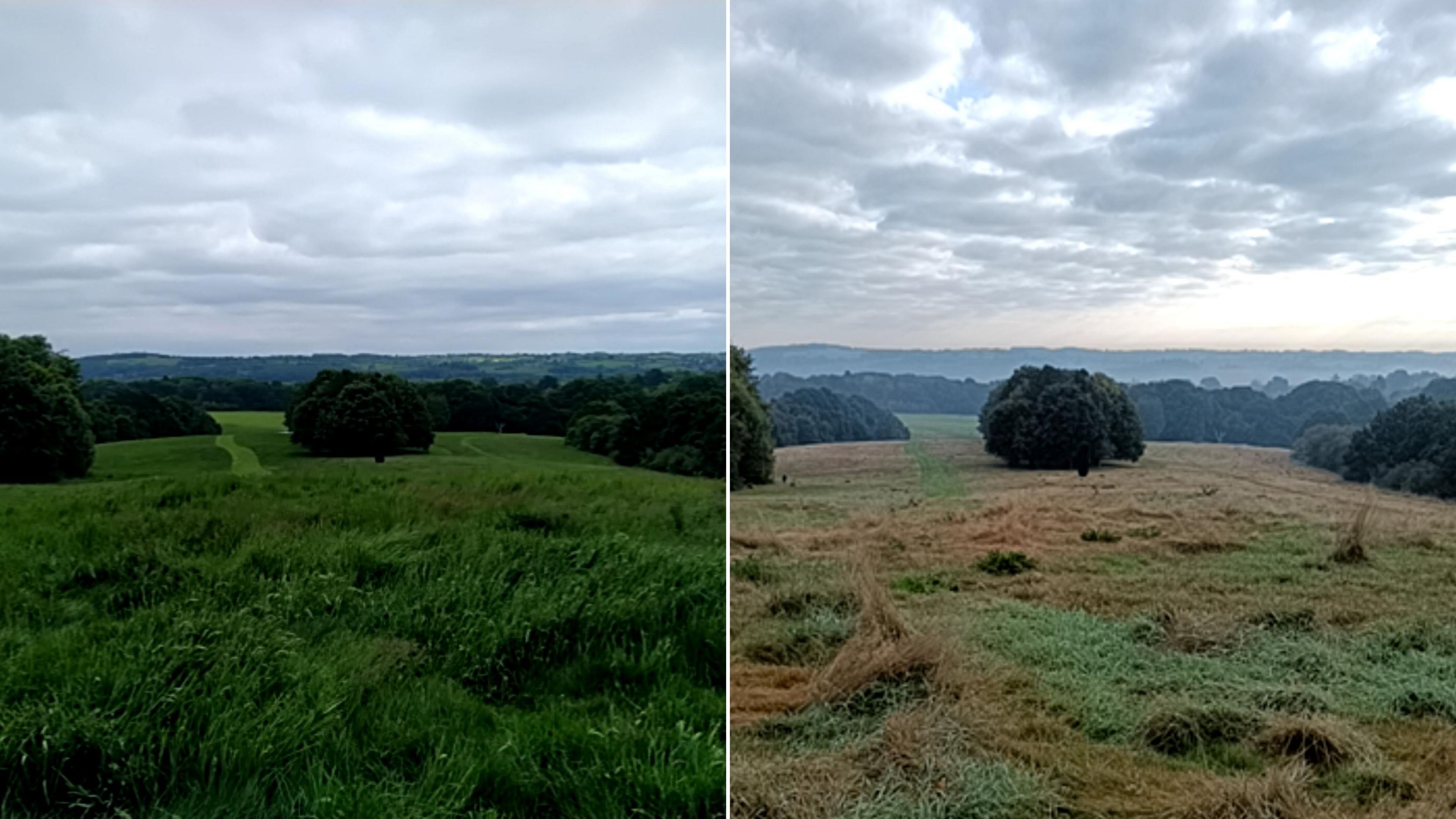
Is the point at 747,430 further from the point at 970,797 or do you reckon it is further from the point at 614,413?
the point at 970,797

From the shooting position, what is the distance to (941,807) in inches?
72.9

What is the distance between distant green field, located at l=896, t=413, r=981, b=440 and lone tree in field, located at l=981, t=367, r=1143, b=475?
0.11 feet

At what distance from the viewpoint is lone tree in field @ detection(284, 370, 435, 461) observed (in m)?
2.29

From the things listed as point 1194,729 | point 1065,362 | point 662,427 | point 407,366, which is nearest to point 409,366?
point 407,366

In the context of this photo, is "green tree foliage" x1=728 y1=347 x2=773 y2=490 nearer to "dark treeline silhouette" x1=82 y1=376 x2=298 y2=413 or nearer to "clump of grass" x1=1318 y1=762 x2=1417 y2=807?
"dark treeline silhouette" x1=82 y1=376 x2=298 y2=413

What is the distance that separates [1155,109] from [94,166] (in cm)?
289

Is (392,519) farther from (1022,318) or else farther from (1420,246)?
(1420,246)

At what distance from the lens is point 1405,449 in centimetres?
245

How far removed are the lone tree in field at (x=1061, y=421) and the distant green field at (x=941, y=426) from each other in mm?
33

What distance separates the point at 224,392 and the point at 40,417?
0.40 meters

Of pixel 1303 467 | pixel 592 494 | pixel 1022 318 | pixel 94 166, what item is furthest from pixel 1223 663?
pixel 94 166

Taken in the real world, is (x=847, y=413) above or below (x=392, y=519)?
above

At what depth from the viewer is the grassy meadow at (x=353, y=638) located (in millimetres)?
1703

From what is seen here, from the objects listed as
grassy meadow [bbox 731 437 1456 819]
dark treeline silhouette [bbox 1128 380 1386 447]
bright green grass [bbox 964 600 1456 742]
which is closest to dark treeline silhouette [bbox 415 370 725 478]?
grassy meadow [bbox 731 437 1456 819]
